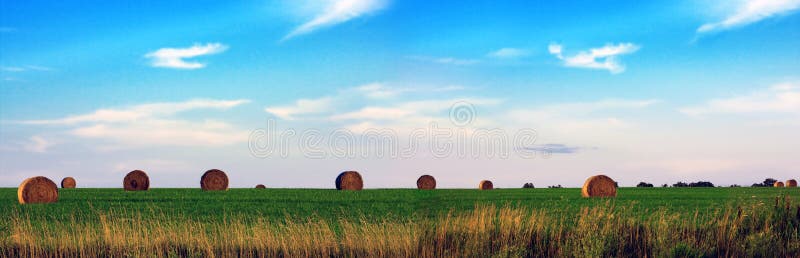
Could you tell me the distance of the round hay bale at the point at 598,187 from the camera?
39312 millimetres

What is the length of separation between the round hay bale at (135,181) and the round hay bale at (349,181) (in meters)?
12.4

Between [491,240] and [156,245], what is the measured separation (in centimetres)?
649

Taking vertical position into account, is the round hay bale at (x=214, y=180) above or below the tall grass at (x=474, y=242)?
above

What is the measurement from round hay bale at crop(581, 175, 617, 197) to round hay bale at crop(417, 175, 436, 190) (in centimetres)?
1441

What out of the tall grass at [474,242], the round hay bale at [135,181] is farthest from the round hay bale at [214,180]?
the tall grass at [474,242]

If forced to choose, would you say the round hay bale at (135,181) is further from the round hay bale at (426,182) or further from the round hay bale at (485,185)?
the round hay bale at (485,185)

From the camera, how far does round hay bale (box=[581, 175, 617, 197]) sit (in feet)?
129

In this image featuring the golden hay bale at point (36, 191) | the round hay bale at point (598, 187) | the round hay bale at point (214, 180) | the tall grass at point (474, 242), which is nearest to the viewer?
the tall grass at point (474, 242)

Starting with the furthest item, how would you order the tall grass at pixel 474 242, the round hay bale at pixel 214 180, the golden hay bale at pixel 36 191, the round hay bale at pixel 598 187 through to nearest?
the round hay bale at pixel 214 180 < the round hay bale at pixel 598 187 < the golden hay bale at pixel 36 191 < the tall grass at pixel 474 242

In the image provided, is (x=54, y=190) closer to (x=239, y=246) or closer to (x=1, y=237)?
(x=1, y=237)

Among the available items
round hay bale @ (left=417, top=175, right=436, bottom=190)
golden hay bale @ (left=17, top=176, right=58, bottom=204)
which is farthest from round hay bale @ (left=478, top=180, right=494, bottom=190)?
golden hay bale @ (left=17, top=176, right=58, bottom=204)

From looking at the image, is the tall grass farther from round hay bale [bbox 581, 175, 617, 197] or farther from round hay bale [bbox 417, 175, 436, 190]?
round hay bale [bbox 417, 175, 436, 190]

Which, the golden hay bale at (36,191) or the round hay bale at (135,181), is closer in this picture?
the golden hay bale at (36,191)

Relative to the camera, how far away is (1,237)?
15.1 metres
